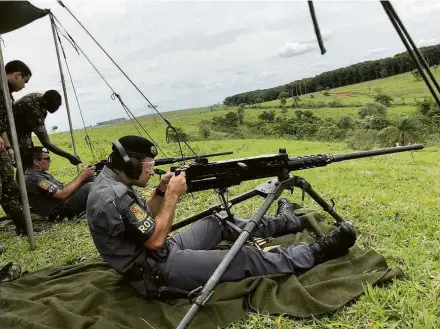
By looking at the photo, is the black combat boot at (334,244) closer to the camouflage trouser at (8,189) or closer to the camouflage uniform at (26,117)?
the camouflage trouser at (8,189)

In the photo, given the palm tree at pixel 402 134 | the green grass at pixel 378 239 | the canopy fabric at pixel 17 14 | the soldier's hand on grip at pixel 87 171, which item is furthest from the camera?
the palm tree at pixel 402 134

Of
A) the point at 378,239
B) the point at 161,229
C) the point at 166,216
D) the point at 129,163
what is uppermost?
the point at 129,163

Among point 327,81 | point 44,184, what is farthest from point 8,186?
point 327,81

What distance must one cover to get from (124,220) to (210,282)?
104 centimetres

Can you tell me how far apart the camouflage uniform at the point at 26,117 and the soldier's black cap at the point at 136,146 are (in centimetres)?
451

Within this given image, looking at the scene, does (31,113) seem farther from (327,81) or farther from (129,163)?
(327,81)

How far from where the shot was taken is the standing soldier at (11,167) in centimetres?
655

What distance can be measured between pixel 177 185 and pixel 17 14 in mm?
5425

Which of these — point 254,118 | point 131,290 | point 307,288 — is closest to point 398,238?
point 307,288

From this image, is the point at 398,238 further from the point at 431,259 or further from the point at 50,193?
the point at 50,193

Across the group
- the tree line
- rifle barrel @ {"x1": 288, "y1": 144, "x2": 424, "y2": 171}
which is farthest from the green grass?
the tree line

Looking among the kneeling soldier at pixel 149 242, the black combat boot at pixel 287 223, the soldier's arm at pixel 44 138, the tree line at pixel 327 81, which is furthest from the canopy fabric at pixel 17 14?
the tree line at pixel 327 81

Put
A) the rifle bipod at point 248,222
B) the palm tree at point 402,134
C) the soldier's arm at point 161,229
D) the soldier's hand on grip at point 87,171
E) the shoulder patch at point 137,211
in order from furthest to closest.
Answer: the palm tree at point 402,134
the soldier's hand on grip at point 87,171
the soldier's arm at point 161,229
the shoulder patch at point 137,211
the rifle bipod at point 248,222

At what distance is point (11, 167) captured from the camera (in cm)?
662
